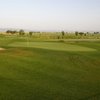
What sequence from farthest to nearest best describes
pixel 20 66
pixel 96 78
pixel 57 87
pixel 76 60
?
pixel 76 60 < pixel 20 66 < pixel 96 78 < pixel 57 87

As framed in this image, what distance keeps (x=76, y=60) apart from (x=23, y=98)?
649 inches

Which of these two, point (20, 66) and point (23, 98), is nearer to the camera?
point (23, 98)

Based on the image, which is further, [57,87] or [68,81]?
[68,81]

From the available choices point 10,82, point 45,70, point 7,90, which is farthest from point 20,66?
point 7,90

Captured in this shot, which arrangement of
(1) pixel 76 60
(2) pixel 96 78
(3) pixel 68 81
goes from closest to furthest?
(3) pixel 68 81, (2) pixel 96 78, (1) pixel 76 60

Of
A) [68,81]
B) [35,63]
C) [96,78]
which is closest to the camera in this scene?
[68,81]

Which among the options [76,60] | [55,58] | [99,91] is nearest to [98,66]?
[76,60]

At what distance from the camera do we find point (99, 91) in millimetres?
19828

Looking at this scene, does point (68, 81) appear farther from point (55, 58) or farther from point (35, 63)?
point (55, 58)

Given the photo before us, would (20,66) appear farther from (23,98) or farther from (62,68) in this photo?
(23,98)

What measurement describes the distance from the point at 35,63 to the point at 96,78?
7.28m

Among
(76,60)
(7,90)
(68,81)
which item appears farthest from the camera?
(76,60)

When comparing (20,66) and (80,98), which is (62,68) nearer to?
(20,66)

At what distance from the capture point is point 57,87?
67.4ft
